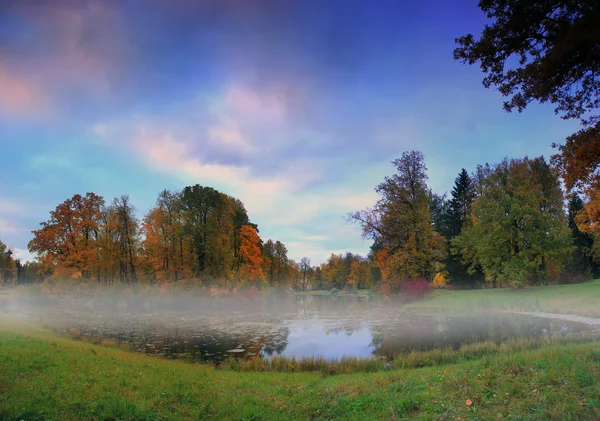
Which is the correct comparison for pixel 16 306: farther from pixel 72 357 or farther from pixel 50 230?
pixel 72 357

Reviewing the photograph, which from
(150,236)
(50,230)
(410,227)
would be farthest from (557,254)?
(50,230)

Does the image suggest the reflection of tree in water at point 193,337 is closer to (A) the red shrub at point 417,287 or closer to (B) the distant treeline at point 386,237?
(B) the distant treeline at point 386,237

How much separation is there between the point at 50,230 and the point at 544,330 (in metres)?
46.3

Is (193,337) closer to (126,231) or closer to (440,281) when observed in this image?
(126,231)

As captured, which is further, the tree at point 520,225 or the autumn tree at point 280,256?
the autumn tree at point 280,256

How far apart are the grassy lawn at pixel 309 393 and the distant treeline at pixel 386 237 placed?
2992 cm

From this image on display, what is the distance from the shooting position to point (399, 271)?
38.8 meters

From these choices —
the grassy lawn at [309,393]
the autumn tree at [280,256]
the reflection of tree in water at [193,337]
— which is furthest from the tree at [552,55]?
the autumn tree at [280,256]

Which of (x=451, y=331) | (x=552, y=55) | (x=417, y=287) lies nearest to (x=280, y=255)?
(x=417, y=287)

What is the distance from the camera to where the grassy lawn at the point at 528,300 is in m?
25.8

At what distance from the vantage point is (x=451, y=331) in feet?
73.7

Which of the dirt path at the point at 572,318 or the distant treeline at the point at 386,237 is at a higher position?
the distant treeline at the point at 386,237

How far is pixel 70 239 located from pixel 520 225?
49.2 m

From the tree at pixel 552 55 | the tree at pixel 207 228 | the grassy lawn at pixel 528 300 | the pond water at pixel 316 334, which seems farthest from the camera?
the tree at pixel 207 228
